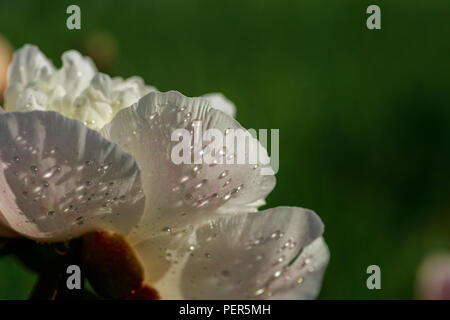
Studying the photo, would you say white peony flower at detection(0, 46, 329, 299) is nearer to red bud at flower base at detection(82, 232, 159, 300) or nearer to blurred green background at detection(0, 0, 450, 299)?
red bud at flower base at detection(82, 232, 159, 300)

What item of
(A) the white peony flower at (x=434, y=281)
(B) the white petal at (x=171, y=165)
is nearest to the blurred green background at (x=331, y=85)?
(A) the white peony flower at (x=434, y=281)

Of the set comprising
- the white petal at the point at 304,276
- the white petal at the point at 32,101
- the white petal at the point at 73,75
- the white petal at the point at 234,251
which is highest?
the white petal at the point at 73,75

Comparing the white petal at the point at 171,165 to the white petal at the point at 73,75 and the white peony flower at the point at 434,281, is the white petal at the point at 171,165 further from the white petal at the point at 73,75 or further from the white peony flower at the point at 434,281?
the white peony flower at the point at 434,281

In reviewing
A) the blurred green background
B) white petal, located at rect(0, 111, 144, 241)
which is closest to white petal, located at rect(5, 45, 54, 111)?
white petal, located at rect(0, 111, 144, 241)

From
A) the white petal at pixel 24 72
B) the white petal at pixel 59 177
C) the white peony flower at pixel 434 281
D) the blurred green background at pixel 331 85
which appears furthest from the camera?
the blurred green background at pixel 331 85

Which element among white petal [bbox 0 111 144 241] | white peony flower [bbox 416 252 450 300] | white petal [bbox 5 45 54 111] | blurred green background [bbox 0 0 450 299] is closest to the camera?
white petal [bbox 0 111 144 241]
